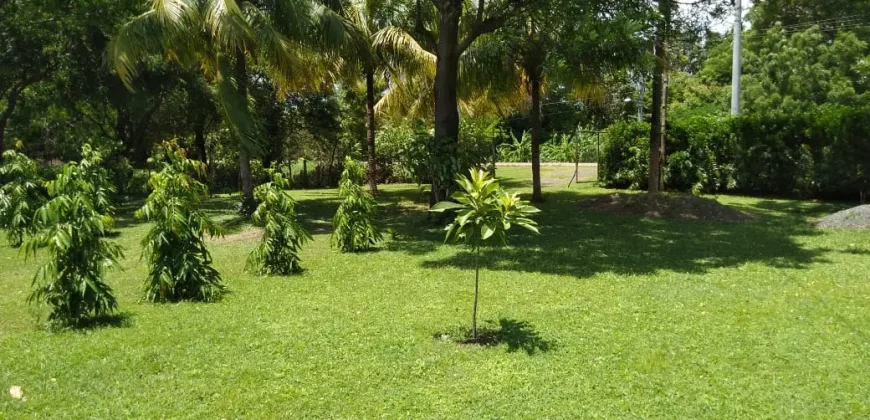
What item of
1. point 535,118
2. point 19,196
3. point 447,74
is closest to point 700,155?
point 535,118

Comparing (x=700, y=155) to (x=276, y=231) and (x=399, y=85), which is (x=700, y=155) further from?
(x=276, y=231)

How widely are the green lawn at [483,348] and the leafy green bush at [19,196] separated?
136 centimetres

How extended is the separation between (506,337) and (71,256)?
4076 mm

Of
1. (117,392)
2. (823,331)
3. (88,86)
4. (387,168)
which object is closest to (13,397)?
(117,392)

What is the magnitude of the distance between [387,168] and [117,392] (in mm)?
23077

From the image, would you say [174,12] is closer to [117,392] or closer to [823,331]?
[117,392]

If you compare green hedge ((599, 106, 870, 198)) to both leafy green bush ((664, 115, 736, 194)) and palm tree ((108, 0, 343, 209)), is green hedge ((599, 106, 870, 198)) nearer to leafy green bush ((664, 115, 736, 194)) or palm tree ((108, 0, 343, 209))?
leafy green bush ((664, 115, 736, 194))

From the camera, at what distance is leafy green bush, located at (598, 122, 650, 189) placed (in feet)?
66.6

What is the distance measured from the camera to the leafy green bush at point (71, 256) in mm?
6152

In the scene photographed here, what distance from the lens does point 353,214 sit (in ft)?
35.9

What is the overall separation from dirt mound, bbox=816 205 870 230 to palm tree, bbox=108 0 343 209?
10.2 meters

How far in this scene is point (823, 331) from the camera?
6293 mm

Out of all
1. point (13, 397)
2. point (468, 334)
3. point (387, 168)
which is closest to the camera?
point (13, 397)

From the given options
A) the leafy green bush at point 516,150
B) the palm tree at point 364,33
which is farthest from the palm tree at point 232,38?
the leafy green bush at point 516,150
